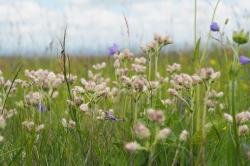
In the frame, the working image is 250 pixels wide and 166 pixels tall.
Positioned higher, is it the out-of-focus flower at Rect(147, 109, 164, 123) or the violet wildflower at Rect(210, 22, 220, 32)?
the violet wildflower at Rect(210, 22, 220, 32)

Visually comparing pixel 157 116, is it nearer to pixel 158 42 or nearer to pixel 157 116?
pixel 157 116

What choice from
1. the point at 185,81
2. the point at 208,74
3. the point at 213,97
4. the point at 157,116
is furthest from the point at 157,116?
the point at 213,97

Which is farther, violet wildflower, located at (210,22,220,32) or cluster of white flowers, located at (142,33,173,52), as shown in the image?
cluster of white flowers, located at (142,33,173,52)

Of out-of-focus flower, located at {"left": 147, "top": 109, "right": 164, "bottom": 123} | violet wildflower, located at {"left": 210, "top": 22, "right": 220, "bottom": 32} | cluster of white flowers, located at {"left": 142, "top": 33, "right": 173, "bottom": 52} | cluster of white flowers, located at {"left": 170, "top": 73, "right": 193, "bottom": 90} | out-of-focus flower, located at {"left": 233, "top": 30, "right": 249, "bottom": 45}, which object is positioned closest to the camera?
out-of-focus flower, located at {"left": 147, "top": 109, "right": 164, "bottom": 123}

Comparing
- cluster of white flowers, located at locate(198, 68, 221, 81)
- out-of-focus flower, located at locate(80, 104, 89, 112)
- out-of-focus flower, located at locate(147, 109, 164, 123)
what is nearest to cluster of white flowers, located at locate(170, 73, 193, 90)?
cluster of white flowers, located at locate(198, 68, 221, 81)

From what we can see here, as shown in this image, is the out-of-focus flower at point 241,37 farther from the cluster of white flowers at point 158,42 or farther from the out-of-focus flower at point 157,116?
the cluster of white flowers at point 158,42

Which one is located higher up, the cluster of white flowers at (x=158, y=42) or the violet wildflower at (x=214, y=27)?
the violet wildflower at (x=214, y=27)

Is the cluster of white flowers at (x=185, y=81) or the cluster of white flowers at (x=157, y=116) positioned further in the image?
the cluster of white flowers at (x=185, y=81)

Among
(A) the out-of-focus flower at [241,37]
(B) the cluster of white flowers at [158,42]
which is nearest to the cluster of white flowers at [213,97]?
(B) the cluster of white flowers at [158,42]

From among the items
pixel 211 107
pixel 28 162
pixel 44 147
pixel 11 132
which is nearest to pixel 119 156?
pixel 28 162

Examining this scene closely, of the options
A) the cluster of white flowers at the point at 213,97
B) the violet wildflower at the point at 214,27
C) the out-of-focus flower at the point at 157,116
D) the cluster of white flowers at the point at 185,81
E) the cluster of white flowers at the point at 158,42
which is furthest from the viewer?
the cluster of white flowers at the point at 213,97

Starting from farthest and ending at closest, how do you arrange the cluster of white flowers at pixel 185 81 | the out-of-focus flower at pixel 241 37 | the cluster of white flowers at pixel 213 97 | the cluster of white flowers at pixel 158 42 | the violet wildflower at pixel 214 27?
the cluster of white flowers at pixel 213 97 → the cluster of white flowers at pixel 158 42 → the violet wildflower at pixel 214 27 → the cluster of white flowers at pixel 185 81 → the out-of-focus flower at pixel 241 37

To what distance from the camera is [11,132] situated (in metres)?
2.84

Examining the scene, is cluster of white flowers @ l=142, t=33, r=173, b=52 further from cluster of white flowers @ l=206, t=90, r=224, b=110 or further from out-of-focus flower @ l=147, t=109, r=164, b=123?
out-of-focus flower @ l=147, t=109, r=164, b=123
